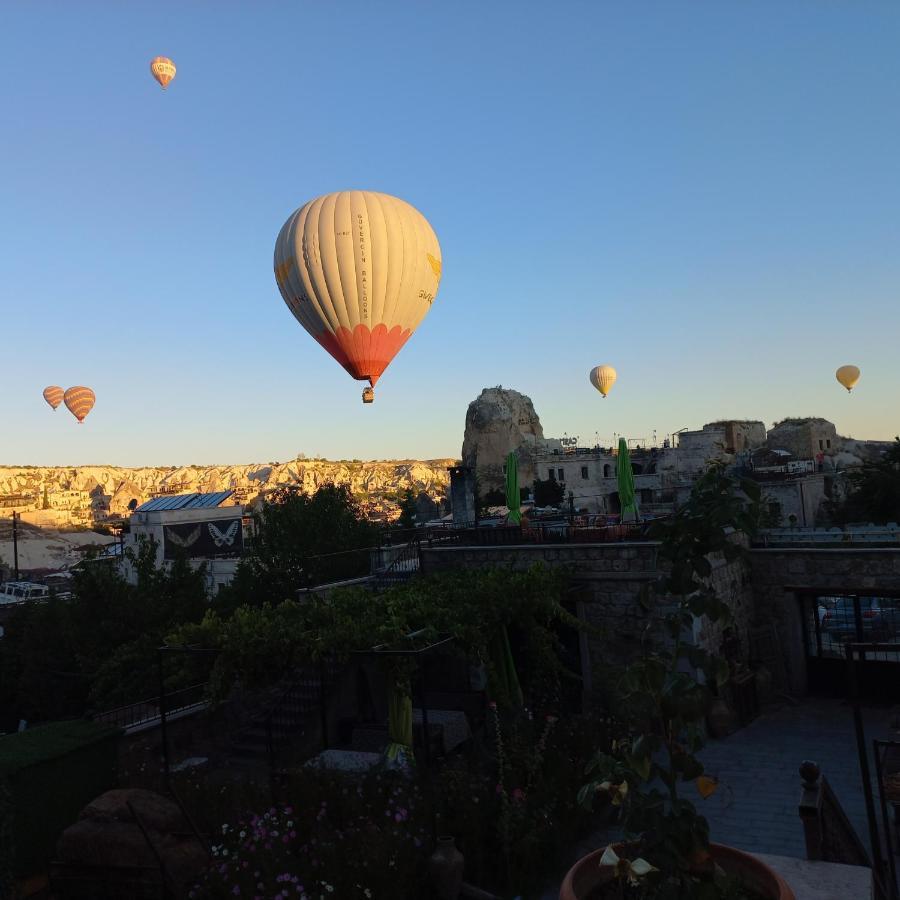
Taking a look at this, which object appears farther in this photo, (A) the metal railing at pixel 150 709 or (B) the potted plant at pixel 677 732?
(A) the metal railing at pixel 150 709

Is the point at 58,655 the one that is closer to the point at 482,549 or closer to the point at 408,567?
the point at 408,567

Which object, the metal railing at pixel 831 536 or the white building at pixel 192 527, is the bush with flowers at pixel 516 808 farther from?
the white building at pixel 192 527

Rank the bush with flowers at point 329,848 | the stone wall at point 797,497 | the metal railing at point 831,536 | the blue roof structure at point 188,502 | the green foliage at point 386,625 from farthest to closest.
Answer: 1. the blue roof structure at point 188,502
2. the stone wall at point 797,497
3. the metal railing at point 831,536
4. the green foliage at point 386,625
5. the bush with flowers at point 329,848

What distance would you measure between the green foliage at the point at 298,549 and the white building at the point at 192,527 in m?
19.1

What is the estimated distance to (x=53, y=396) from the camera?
68.3m

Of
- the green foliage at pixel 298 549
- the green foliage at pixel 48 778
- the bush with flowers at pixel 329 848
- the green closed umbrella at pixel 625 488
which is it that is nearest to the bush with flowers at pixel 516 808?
the bush with flowers at pixel 329 848

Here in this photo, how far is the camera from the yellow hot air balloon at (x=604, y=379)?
76175 millimetres

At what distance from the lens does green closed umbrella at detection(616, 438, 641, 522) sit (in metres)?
18.9

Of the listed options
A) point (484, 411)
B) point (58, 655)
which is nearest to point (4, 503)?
point (484, 411)

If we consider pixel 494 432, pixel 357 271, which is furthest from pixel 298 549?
pixel 494 432

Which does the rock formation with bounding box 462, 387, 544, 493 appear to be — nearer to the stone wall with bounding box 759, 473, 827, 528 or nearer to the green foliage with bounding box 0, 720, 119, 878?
the stone wall with bounding box 759, 473, 827, 528

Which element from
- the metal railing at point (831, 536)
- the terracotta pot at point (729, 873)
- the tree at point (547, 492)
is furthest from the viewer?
the tree at point (547, 492)

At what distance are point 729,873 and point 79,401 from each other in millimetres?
71055

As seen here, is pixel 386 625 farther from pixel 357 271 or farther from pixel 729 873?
pixel 357 271
